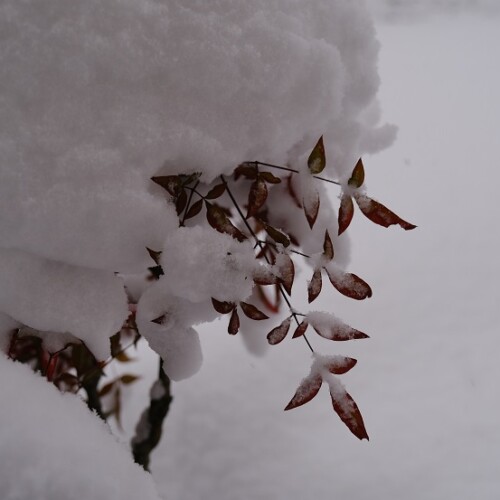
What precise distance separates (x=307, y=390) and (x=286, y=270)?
113 mm

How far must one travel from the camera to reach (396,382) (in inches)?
39.8

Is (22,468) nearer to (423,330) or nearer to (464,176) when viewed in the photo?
(423,330)

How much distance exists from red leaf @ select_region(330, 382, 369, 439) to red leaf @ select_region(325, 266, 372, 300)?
8cm

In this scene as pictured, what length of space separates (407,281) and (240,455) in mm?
549

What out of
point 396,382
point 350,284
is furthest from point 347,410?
point 396,382

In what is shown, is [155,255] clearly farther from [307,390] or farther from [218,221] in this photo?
[307,390]

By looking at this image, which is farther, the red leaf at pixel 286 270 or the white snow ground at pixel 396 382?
the white snow ground at pixel 396 382

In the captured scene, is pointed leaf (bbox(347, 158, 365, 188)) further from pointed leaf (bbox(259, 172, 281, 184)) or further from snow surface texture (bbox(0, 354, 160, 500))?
snow surface texture (bbox(0, 354, 160, 500))

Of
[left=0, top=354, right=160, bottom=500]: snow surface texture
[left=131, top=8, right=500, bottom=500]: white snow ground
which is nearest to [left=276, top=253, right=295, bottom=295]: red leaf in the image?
[left=0, top=354, right=160, bottom=500]: snow surface texture

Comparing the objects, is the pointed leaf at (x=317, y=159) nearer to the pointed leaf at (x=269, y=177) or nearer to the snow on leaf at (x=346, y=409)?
the pointed leaf at (x=269, y=177)

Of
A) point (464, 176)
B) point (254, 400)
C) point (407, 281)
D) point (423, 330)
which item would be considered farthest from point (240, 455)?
point (464, 176)

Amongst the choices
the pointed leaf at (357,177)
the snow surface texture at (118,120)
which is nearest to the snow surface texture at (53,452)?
the snow surface texture at (118,120)

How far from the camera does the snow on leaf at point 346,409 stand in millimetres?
486

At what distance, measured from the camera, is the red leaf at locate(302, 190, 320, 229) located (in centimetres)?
52
